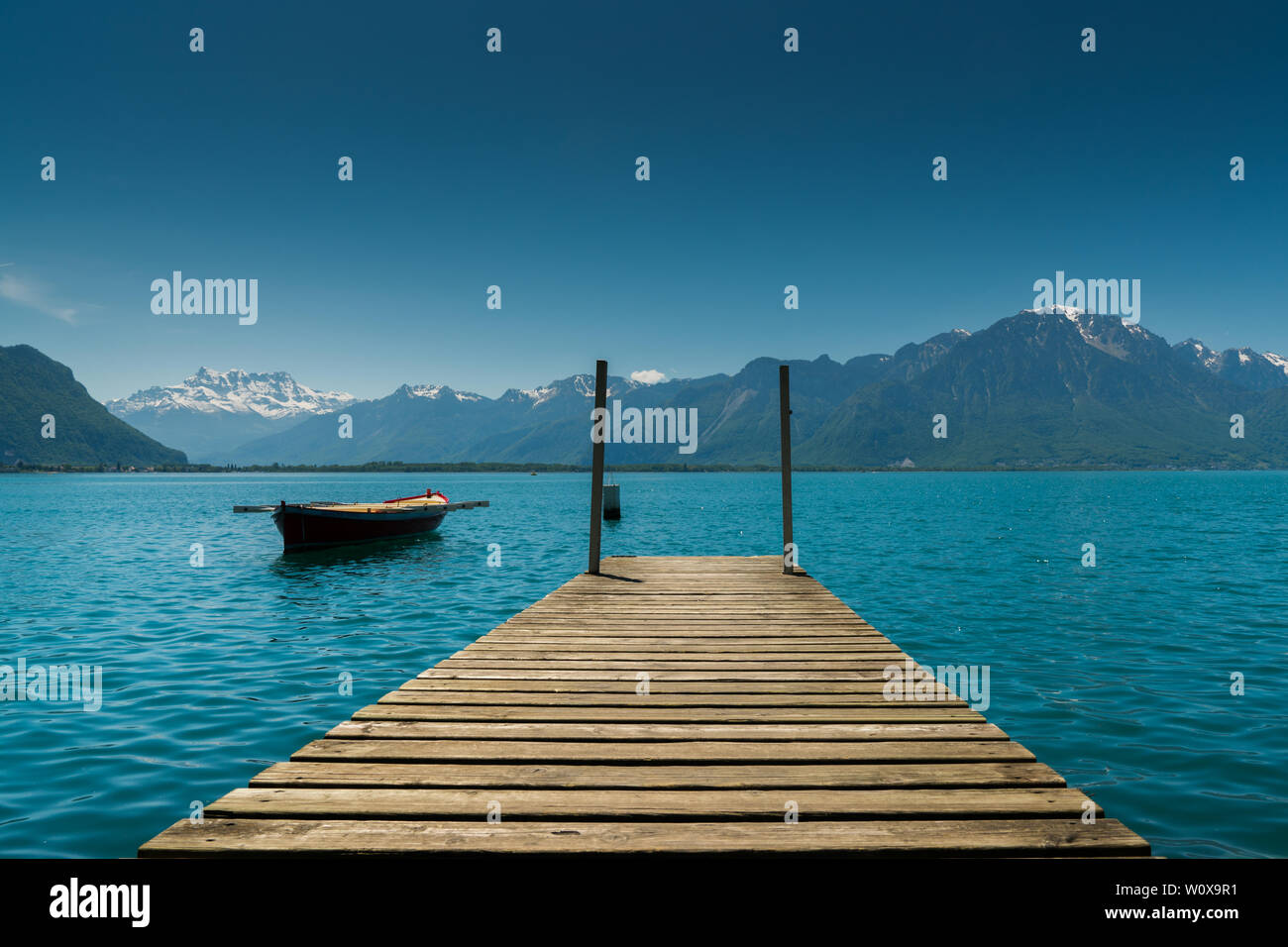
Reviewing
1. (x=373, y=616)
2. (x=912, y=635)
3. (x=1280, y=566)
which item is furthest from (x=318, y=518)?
(x=1280, y=566)

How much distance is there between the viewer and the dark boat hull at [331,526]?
28.6m

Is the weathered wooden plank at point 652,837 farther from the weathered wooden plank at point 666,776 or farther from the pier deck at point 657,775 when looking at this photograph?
the weathered wooden plank at point 666,776

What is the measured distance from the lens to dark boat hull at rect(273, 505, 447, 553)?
2856 cm

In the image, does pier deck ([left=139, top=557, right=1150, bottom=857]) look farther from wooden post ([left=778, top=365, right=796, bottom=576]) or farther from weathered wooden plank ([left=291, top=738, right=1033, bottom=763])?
wooden post ([left=778, top=365, right=796, bottom=576])

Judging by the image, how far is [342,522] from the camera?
30.2 metres

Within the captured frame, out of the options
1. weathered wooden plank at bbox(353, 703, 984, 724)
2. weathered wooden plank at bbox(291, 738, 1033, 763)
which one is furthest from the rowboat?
weathered wooden plank at bbox(291, 738, 1033, 763)

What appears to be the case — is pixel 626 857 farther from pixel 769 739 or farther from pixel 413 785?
pixel 769 739

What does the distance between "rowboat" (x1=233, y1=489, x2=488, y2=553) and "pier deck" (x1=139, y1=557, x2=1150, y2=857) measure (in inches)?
940

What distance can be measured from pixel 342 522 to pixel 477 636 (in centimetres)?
1806

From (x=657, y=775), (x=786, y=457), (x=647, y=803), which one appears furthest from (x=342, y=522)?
(x=647, y=803)

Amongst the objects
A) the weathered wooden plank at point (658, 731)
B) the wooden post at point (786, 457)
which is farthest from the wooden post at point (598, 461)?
the weathered wooden plank at point (658, 731)

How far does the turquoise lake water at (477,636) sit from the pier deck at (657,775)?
2959 mm
